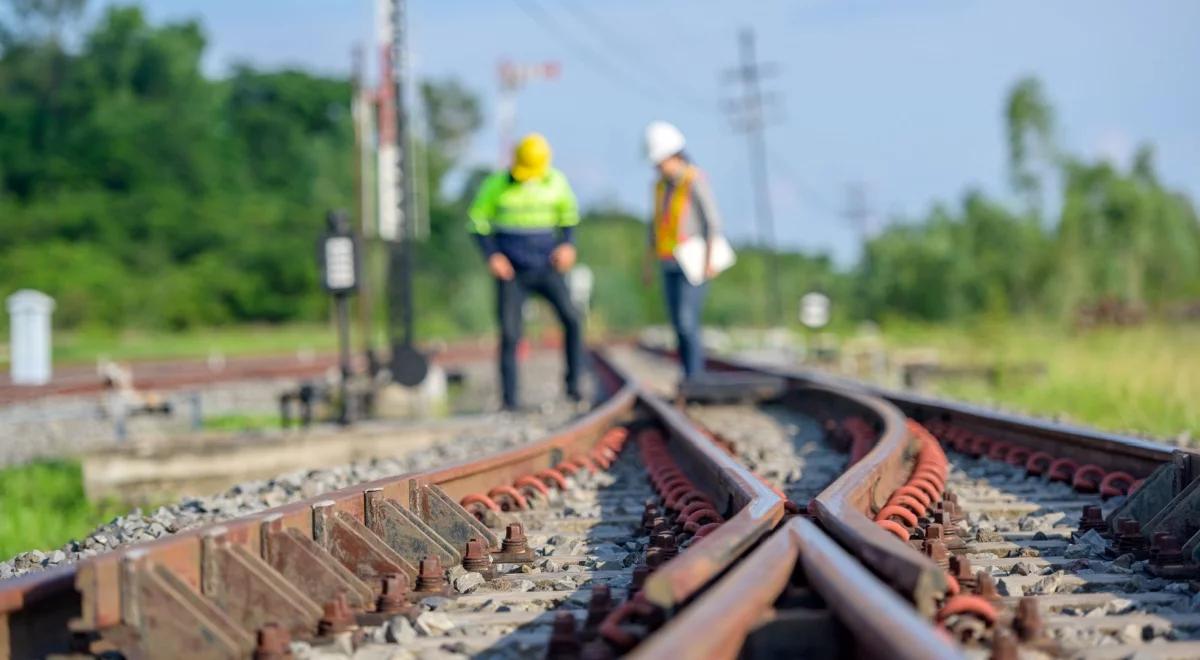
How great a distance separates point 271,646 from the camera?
9.06ft

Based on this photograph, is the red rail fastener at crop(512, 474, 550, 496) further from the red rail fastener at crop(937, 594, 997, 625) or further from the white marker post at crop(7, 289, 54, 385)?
the white marker post at crop(7, 289, 54, 385)

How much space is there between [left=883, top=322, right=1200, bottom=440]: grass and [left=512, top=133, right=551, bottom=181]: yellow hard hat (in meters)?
3.84

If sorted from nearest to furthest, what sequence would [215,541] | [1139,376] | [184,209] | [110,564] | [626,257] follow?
[110,564]
[215,541]
[1139,376]
[184,209]
[626,257]

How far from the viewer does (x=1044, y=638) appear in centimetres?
278

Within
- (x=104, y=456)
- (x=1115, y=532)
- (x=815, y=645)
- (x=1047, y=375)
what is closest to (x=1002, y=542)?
(x=1115, y=532)

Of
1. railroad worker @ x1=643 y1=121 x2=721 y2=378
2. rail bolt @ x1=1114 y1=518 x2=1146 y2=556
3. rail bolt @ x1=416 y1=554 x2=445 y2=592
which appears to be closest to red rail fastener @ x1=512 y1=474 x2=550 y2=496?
rail bolt @ x1=416 y1=554 x2=445 y2=592

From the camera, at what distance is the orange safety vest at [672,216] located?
33.2ft

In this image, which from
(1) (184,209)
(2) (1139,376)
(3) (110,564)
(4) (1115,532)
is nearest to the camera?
(3) (110,564)

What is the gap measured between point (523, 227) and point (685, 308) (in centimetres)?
129

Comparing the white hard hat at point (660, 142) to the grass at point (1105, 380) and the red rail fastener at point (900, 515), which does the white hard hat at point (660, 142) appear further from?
the red rail fastener at point (900, 515)

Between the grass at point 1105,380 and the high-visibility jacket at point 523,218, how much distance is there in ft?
11.8

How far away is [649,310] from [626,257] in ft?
49.1

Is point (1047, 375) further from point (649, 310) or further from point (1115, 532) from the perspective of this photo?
point (649, 310)

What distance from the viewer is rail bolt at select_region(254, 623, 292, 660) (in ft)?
9.07
